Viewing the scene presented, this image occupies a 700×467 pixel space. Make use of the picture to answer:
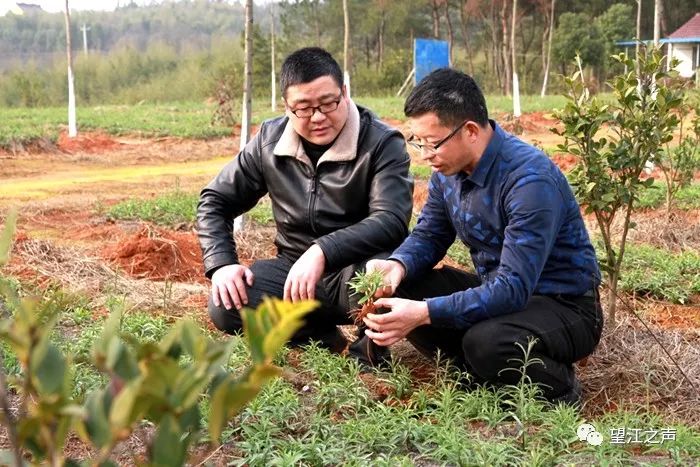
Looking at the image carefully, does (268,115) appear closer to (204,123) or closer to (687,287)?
(204,123)

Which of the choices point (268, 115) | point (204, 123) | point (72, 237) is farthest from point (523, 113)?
point (72, 237)

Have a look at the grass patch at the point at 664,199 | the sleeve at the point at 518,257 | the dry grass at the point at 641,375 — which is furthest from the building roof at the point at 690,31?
the sleeve at the point at 518,257

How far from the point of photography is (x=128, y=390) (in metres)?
0.74

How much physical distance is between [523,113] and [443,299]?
18.4 metres

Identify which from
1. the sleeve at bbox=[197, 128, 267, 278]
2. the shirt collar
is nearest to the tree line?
the sleeve at bbox=[197, 128, 267, 278]

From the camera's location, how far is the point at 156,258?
5.62 metres

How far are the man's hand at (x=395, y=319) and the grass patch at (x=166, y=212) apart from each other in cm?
422

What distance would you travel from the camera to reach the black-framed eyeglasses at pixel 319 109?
3.53m

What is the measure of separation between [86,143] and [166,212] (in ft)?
23.7

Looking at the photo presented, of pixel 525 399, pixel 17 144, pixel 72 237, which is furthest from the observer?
pixel 17 144

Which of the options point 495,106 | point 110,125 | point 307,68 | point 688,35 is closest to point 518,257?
point 307,68

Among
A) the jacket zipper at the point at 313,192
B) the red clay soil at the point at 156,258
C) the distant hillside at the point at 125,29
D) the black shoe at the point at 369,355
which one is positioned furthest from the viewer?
the distant hillside at the point at 125,29

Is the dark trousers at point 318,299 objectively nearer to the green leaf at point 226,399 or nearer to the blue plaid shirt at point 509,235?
the blue plaid shirt at point 509,235

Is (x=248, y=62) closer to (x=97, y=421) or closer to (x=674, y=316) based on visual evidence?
(x=674, y=316)
